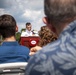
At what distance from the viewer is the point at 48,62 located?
1.76 m

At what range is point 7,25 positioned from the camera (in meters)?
5.00

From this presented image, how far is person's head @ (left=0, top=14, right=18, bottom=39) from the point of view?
494 cm

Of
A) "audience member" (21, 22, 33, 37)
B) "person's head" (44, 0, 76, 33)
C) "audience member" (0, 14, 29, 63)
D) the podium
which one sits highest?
"person's head" (44, 0, 76, 33)

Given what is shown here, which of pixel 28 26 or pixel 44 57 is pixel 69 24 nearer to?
pixel 44 57

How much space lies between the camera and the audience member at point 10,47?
4199 millimetres

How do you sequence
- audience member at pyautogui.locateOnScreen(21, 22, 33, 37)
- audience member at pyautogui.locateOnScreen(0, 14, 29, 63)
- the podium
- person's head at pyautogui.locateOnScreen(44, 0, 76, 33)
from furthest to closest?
audience member at pyautogui.locateOnScreen(21, 22, 33, 37) < the podium < audience member at pyautogui.locateOnScreen(0, 14, 29, 63) < person's head at pyautogui.locateOnScreen(44, 0, 76, 33)

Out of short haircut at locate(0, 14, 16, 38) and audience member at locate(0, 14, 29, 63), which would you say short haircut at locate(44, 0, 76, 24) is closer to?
audience member at locate(0, 14, 29, 63)

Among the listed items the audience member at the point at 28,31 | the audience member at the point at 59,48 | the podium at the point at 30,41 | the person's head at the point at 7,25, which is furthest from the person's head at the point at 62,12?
the audience member at the point at 28,31

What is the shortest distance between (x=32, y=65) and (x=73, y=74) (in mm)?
222

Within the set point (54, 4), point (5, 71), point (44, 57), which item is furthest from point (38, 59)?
point (5, 71)

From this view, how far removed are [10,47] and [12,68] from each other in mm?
941

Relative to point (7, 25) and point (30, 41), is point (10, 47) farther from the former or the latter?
point (30, 41)

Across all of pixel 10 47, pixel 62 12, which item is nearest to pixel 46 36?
pixel 10 47

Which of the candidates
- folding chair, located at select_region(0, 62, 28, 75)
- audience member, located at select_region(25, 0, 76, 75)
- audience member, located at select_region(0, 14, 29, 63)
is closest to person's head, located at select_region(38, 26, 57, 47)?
audience member, located at select_region(0, 14, 29, 63)
